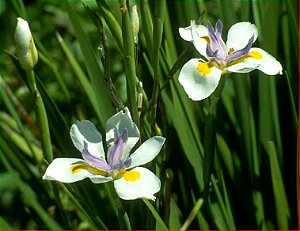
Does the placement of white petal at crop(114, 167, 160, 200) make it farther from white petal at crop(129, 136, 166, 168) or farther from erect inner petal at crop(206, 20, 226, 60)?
erect inner petal at crop(206, 20, 226, 60)

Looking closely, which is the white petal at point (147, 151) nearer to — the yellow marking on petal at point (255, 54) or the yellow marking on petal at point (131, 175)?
the yellow marking on petal at point (131, 175)

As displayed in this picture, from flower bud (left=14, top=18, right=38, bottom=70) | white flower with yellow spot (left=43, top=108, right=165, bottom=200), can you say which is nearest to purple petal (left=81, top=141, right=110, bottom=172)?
white flower with yellow spot (left=43, top=108, right=165, bottom=200)

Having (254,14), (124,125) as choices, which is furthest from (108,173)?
(254,14)

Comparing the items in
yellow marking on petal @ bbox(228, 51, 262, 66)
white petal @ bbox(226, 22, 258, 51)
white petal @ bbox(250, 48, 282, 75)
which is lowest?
white petal @ bbox(250, 48, 282, 75)

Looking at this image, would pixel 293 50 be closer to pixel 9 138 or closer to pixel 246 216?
pixel 246 216

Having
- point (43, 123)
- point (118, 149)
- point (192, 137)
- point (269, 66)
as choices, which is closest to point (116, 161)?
point (118, 149)

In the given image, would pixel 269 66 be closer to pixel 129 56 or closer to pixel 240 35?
pixel 240 35

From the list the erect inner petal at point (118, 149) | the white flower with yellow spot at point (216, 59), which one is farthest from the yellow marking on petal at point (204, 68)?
the erect inner petal at point (118, 149)
